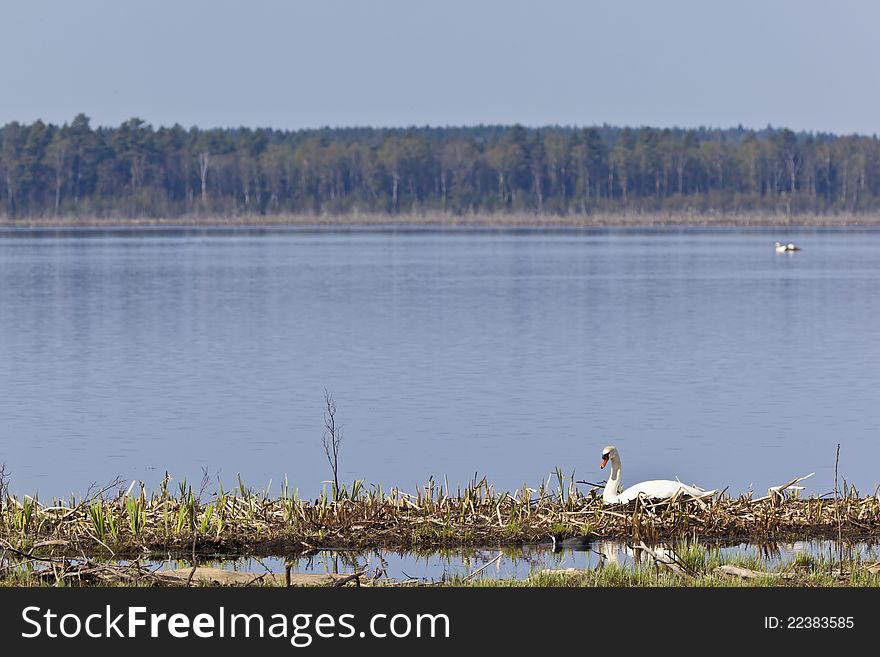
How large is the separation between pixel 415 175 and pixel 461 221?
2863 centimetres

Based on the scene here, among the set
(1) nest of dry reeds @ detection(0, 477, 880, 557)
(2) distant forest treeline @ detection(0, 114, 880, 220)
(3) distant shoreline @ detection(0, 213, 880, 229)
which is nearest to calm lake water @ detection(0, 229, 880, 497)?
(1) nest of dry reeds @ detection(0, 477, 880, 557)

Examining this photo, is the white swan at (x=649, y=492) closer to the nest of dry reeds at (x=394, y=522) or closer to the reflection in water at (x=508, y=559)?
the nest of dry reeds at (x=394, y=522)

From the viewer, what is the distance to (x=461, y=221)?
14262 centimetres

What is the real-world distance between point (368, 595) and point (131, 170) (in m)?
161

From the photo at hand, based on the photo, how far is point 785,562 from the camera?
1210cm

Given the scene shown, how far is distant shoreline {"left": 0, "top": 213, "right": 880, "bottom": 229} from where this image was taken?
140000mm

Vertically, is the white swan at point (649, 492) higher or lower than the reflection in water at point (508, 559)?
higher

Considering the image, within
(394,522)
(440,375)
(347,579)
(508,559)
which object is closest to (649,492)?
(508,559)

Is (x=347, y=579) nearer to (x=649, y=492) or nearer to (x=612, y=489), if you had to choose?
(x=612, y=489)

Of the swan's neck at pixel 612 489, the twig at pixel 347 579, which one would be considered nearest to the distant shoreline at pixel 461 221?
the swan's neck at pixel 612 489

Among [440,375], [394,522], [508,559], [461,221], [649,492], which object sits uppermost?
[649,492]

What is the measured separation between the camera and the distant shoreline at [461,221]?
140000mm

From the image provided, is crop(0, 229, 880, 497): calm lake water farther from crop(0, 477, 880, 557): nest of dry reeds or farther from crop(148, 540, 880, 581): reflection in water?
crop(148, 540, 880, 581): reflection in water

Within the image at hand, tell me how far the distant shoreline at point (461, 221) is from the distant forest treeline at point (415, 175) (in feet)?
13.3
